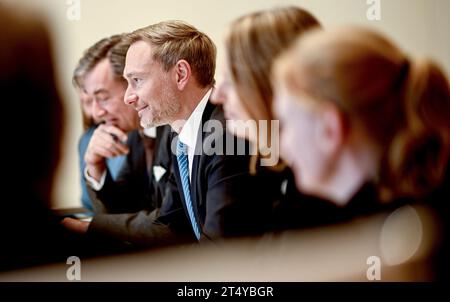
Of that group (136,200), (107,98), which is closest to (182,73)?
(107,98)

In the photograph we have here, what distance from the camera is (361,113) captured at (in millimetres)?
1119

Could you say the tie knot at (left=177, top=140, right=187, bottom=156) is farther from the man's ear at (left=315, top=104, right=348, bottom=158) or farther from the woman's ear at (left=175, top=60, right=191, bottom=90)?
the man's ear at (left=315, top=104, right=348, bottom=158)

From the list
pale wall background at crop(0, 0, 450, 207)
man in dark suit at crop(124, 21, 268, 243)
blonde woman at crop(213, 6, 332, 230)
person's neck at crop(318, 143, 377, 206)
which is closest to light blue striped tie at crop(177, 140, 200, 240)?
man in dark suit at crop(124, 21, 268, 243)

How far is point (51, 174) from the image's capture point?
1.59 metres

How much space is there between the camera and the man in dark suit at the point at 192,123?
1436 millimetres

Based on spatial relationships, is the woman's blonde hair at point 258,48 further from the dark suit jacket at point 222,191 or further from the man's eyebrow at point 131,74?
the man's eyebrow at point 131,74

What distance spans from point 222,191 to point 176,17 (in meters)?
0.45

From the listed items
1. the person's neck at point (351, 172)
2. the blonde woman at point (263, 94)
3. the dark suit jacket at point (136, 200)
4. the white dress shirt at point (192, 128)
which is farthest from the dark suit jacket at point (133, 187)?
the person's neck at point (351, 172)

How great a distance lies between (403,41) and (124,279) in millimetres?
908

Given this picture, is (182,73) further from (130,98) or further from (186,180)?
(186,180)

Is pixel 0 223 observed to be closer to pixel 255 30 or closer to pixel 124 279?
pixel 124 279

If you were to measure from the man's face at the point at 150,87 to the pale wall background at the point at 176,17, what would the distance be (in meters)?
0.08

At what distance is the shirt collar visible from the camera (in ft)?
4.82
